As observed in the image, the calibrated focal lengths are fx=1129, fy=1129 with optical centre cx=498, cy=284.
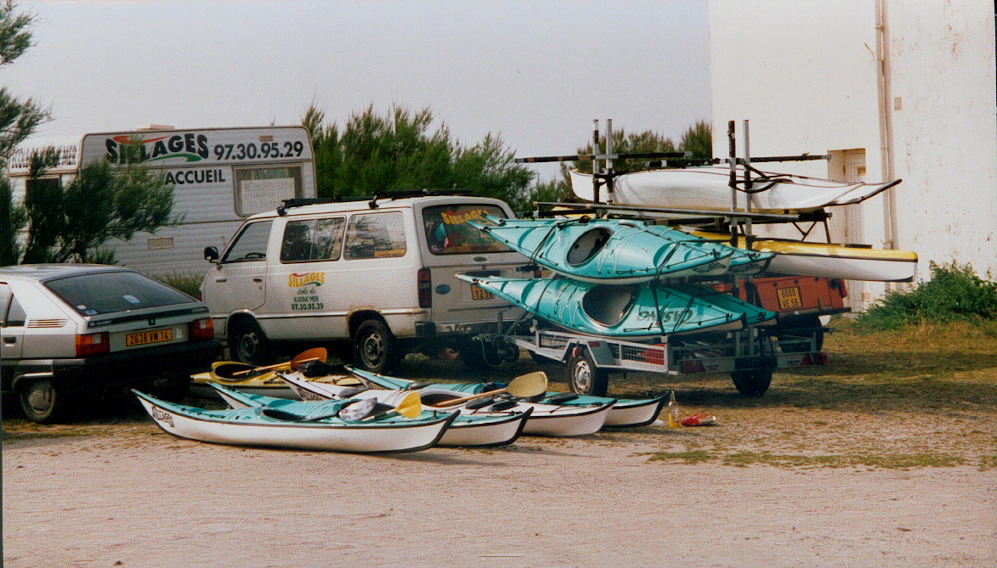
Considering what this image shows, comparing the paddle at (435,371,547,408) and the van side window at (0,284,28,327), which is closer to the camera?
the paddle at (435,371,547,408)

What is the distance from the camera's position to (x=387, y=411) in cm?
891

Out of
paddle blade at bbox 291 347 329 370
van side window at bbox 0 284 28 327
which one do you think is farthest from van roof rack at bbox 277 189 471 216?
van side window at bbox 0 284 28 327

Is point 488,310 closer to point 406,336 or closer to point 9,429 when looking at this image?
point 406,336

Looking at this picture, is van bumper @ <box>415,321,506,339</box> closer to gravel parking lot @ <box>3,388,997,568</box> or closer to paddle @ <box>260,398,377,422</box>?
paddle @ <box>260,398,377,422</box>

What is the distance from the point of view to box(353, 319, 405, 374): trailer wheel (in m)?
12.3

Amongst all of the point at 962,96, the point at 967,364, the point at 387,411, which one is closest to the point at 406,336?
the point at 387,411

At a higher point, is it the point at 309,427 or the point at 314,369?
the point at 314,369

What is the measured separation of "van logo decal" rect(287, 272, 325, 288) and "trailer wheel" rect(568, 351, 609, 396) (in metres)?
3.24

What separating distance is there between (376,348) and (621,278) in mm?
3024

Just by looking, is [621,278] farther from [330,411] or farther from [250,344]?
[250,344]

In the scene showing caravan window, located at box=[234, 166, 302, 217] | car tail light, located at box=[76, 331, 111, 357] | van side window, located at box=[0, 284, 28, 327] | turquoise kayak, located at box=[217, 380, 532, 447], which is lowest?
turquoise kayak, located at box=[217, 380, 532, 447]

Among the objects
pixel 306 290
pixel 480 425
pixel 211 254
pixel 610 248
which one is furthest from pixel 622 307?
pixel 211 254

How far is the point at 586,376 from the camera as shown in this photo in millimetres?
11016

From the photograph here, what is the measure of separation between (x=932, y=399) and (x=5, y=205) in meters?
10.5
